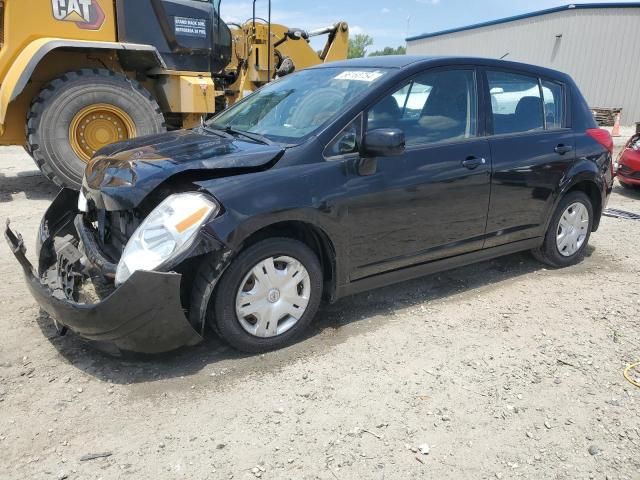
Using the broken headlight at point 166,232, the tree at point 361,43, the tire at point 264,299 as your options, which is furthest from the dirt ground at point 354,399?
the tree at point 361,43

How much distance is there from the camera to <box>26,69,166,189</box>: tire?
20.7ft

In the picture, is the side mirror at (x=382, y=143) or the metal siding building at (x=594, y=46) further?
the metal siding building at (x=594, y=46)

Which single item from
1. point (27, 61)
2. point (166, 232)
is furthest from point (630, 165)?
point (27, 61)

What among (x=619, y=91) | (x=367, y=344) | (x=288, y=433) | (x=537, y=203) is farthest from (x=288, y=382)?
(x=619, y=91)

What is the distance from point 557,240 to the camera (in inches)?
186

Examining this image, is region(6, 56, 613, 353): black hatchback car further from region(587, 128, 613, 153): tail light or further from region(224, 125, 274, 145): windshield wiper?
region(587, 128, 613, 153): tail light

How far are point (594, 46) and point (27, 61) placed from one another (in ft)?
79.5

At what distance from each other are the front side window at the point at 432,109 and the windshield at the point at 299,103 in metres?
0.20

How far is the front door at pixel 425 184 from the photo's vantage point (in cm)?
341

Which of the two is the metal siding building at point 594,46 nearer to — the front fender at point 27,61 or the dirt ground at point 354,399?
the front fender at point 27,61

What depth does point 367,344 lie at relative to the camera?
3363 millimetres

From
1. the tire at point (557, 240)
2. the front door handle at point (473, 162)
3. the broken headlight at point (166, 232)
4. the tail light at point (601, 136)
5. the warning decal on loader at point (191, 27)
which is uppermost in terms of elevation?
the warning decal on loader at point (191, 27)

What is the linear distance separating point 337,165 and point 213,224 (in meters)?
0.89

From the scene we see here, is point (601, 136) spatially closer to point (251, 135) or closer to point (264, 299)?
point (251, 135)
